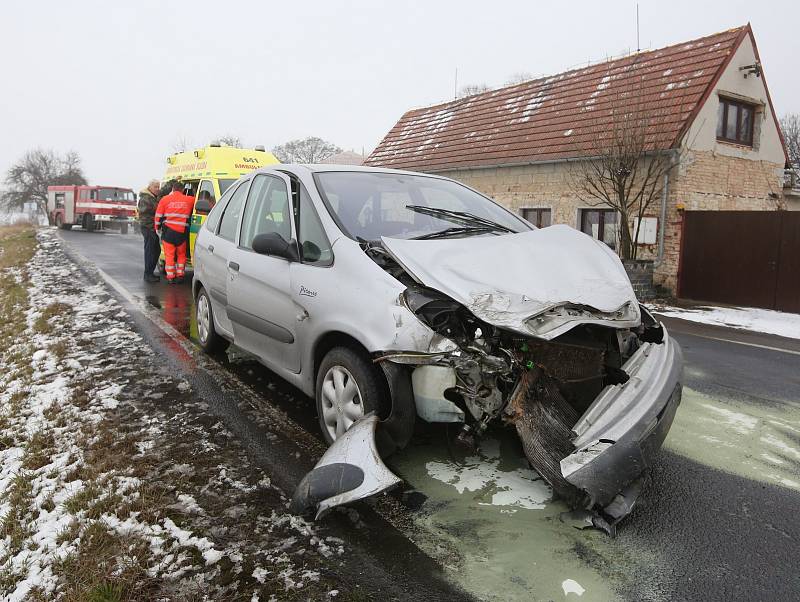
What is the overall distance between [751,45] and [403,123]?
42.4ft

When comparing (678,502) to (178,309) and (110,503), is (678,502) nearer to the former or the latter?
(110,503)

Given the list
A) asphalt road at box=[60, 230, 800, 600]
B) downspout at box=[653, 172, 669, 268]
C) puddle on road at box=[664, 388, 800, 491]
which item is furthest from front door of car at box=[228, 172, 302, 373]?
downspout at box=[653, 172, 669, 268]

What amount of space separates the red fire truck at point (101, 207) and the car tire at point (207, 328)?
2786cm

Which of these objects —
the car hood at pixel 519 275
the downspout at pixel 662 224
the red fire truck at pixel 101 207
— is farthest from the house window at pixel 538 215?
the red fire truck at pixel 101 207

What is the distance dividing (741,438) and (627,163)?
10175mm

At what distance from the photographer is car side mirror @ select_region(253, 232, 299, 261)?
3.78m

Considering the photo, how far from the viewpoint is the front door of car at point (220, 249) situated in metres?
4.95

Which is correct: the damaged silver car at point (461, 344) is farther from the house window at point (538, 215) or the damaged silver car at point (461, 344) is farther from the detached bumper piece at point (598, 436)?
the house window at point (538, 215)

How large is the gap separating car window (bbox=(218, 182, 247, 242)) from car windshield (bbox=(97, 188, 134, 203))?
29956 millimetres

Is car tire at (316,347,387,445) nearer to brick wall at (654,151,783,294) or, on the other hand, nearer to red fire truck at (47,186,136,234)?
brick wall at (654,151,783,294)

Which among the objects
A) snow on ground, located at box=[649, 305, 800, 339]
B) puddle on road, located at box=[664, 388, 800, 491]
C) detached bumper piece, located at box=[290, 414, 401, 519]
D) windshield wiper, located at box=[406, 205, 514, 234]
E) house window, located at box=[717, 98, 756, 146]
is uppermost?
house window, located at box=[717, 98, 756, 146]

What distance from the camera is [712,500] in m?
3.10

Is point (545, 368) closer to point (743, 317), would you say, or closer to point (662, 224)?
point (743, 317)

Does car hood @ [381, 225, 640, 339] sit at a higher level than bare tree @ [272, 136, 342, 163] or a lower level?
lower
